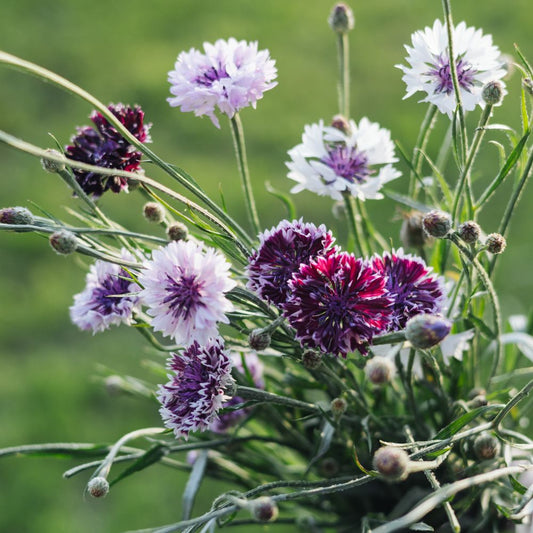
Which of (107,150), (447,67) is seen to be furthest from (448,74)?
(107,150)

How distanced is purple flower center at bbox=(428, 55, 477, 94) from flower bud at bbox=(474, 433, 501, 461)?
0.21m

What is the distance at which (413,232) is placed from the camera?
53 cm

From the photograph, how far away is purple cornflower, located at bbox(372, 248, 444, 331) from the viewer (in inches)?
15.6

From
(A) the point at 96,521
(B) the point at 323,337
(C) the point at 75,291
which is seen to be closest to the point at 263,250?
(B) the point at 323,337

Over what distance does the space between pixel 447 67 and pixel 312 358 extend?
7.7 inches

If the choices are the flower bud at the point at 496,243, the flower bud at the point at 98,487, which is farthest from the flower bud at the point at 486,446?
the flower bud at the point at 98,487

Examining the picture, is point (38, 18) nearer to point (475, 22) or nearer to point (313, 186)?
point (475, 22)

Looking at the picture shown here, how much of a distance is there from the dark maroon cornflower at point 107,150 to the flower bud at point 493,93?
0.66 ft

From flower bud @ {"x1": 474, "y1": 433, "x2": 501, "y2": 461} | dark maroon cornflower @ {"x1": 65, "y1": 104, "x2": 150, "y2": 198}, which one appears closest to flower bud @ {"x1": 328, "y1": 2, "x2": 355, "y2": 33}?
dark maroon cornflower @ {"x1": 65, "y1": 104, "x2": 150, "y2": 198}

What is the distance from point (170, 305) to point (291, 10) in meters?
1.64

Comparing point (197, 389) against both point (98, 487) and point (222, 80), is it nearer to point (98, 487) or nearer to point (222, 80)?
point (98, 487)

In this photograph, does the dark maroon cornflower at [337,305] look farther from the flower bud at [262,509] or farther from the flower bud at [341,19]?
the flower bud at [341,19]

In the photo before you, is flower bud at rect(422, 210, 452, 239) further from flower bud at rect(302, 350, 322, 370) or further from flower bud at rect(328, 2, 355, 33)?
flower bud at rect(328, 2, 355, 33)

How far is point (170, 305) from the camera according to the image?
1.22 ft
